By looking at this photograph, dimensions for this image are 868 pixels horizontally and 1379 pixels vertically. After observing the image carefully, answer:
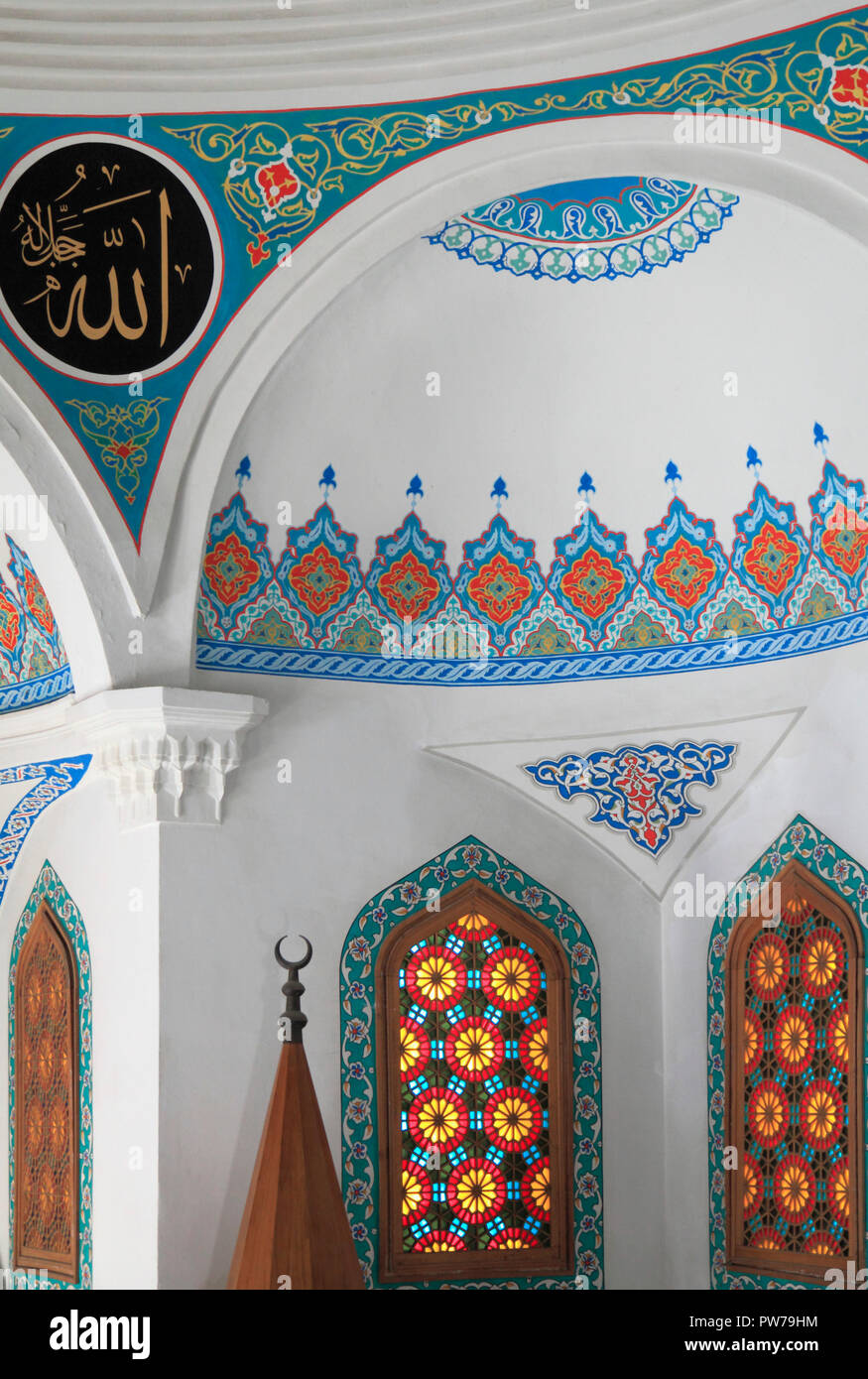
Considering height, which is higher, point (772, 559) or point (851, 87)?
point (851, 87)

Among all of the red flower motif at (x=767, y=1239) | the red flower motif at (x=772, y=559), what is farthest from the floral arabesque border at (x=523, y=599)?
the red flower motif at (x=767, y=1239)

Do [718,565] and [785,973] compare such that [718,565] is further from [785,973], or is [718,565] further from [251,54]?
[251,54]

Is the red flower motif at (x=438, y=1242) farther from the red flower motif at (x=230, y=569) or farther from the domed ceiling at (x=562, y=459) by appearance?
the red flower motif at (x=230, y=569)

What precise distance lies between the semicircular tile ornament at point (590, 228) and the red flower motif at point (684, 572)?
0.89 m

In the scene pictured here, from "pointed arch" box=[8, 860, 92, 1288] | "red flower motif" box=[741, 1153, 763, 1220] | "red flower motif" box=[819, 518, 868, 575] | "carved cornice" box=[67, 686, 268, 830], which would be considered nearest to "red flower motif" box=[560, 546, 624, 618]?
"red flower motif" box=[819, 518, 868, 575]

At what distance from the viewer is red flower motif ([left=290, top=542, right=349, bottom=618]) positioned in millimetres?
5324

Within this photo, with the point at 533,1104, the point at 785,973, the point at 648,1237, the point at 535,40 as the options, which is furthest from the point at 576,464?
the point at 648,1237

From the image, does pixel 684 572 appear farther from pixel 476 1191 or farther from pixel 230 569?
pixel 476 1191

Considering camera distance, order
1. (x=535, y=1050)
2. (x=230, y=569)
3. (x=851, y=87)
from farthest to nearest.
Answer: (x=535, y=1050), (x=230, y=569), (x=851, y=87)

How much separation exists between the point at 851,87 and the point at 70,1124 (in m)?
3.91

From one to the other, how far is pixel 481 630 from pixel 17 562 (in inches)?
60.3

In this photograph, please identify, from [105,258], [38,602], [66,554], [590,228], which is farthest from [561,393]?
[38,602]

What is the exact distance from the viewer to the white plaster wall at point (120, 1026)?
4891mm

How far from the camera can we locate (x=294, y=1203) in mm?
4531
